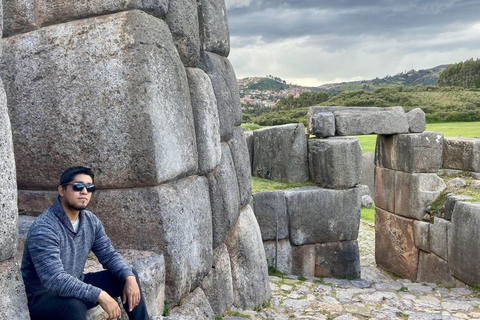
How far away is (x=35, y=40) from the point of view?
3.65 metres

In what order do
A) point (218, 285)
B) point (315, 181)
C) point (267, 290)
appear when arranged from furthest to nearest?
point (315, 181) → point (267, 290) → point (218, 285)

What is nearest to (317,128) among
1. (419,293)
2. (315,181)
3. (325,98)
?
(315,181)

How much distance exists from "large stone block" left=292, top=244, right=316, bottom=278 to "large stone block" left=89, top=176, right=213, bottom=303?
173 inches

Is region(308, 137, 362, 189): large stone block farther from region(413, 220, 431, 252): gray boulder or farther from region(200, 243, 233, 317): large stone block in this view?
region(200, 243, 233, 317): large stone block

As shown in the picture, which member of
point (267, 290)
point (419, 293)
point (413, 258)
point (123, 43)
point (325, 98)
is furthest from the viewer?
point (325, 98)

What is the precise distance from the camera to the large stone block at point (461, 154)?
9.03m

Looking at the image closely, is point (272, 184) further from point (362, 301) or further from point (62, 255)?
point (62, 255)

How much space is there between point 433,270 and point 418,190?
4.60ft

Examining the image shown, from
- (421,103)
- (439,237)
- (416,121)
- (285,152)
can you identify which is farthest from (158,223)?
(421,103)

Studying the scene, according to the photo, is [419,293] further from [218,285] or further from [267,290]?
[218,285]

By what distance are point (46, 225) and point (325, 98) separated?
116 feet

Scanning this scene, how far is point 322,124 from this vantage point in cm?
838

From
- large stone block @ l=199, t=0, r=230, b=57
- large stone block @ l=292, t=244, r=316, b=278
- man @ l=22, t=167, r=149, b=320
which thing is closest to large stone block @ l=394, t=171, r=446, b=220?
large stone block @ l=292, t=244, r=316, b=278

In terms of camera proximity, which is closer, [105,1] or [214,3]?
[105,1]
